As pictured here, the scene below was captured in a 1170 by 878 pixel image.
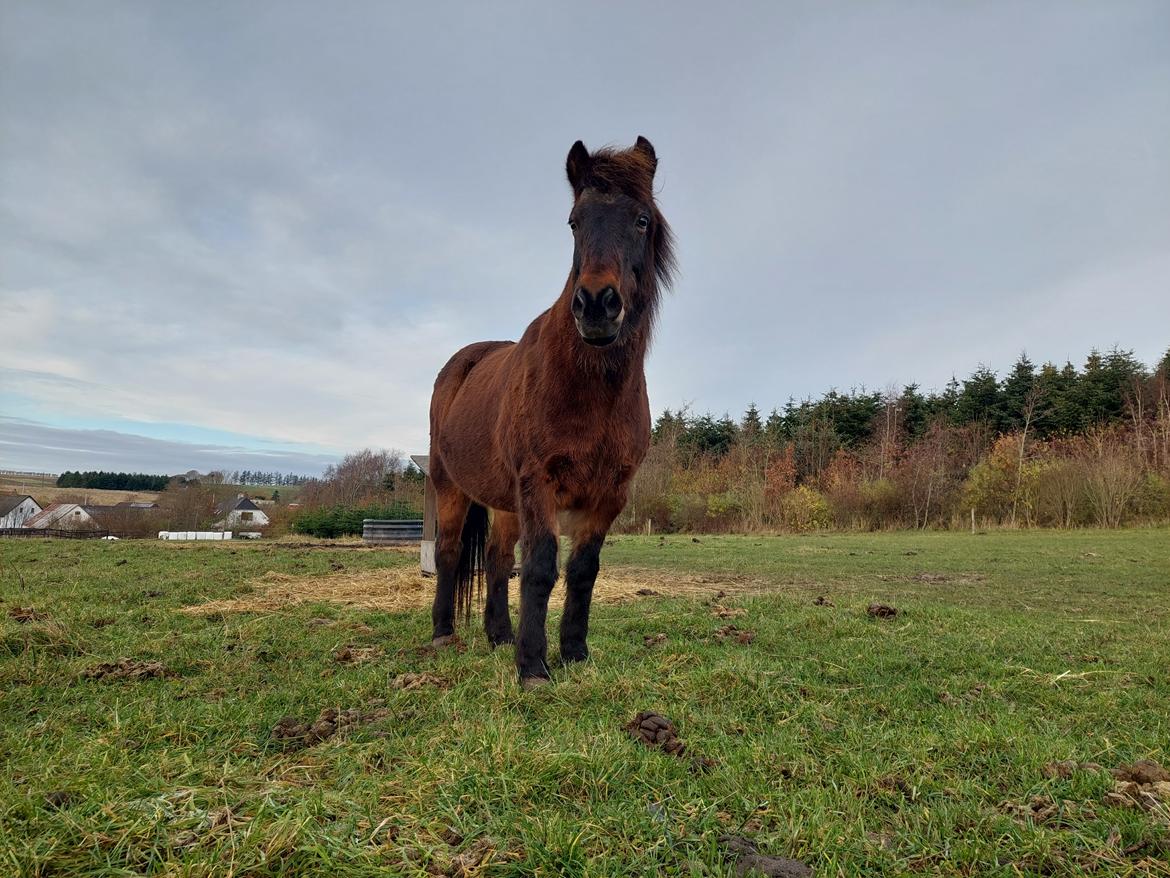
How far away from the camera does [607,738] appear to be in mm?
2488

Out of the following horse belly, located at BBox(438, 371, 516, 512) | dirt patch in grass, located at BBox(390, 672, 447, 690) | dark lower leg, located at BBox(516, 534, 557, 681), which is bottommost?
dirt patch in grass, located at BBox(390, 672, 447, 690)

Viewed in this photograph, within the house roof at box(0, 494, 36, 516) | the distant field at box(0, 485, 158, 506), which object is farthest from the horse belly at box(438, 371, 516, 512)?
the distant field at box(0, 485, 158, 506)

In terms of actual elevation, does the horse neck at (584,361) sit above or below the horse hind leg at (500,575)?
above

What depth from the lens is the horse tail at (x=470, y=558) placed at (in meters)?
5.68

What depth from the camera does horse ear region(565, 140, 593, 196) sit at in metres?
3.84

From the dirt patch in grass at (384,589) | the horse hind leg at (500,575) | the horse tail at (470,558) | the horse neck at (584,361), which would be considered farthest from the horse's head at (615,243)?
the dirt patch in grass at (384,589)

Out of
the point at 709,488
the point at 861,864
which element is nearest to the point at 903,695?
the point at 861,864

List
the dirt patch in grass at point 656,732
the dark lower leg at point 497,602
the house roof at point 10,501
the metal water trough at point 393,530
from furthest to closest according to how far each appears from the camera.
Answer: the house roof at point 10,501, the metal water trough at point 393,530, the dark lower leg at point 497,602, the dirt patch in grass at point 656,732

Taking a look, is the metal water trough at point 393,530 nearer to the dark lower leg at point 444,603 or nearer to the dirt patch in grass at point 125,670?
the dark lower leg at point 444,603

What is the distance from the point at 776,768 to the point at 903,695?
62.2 inches

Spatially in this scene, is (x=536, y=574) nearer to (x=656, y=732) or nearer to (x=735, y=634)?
(x=656, y=732)

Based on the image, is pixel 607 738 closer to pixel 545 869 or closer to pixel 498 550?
pixel 545 869

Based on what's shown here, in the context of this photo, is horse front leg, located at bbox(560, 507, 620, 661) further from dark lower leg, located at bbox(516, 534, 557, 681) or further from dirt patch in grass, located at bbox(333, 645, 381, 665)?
dirt patch in grass, located at bbox(333, 645, 381, 665)

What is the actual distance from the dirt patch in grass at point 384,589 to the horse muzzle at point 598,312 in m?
4.08
